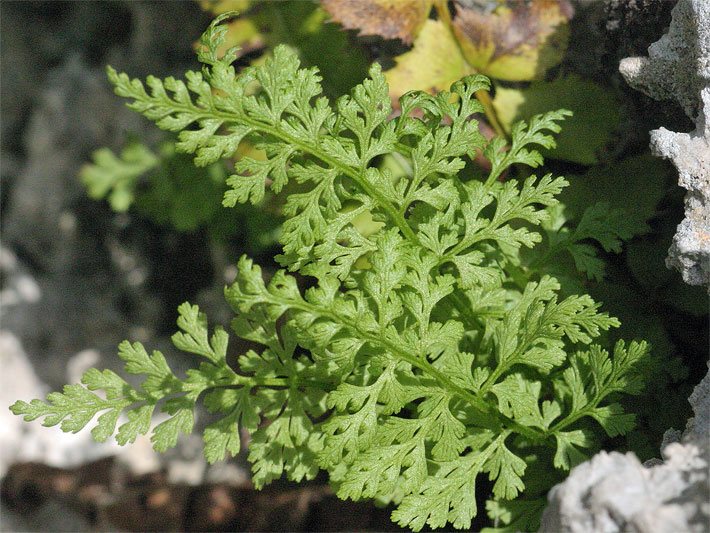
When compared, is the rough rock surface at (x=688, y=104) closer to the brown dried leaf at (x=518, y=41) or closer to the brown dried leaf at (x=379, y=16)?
the brown dried leaf at (x=518, y=41)

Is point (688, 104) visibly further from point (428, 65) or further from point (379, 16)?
point (379, 16)

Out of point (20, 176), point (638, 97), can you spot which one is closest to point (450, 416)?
point (638, 97)

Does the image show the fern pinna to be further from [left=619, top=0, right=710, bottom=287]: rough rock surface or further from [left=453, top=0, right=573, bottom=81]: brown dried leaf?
[left=453, top=0, right=573, bottom=81]: brown dried leaf

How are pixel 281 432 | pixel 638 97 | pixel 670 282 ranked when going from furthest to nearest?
pixel 638 97, pixel 670 282, pixel 281 432

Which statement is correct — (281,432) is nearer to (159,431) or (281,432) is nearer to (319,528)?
(159,431)

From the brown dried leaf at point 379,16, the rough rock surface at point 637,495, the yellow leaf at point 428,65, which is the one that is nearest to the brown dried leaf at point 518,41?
the yellow leaf at point 428,65
